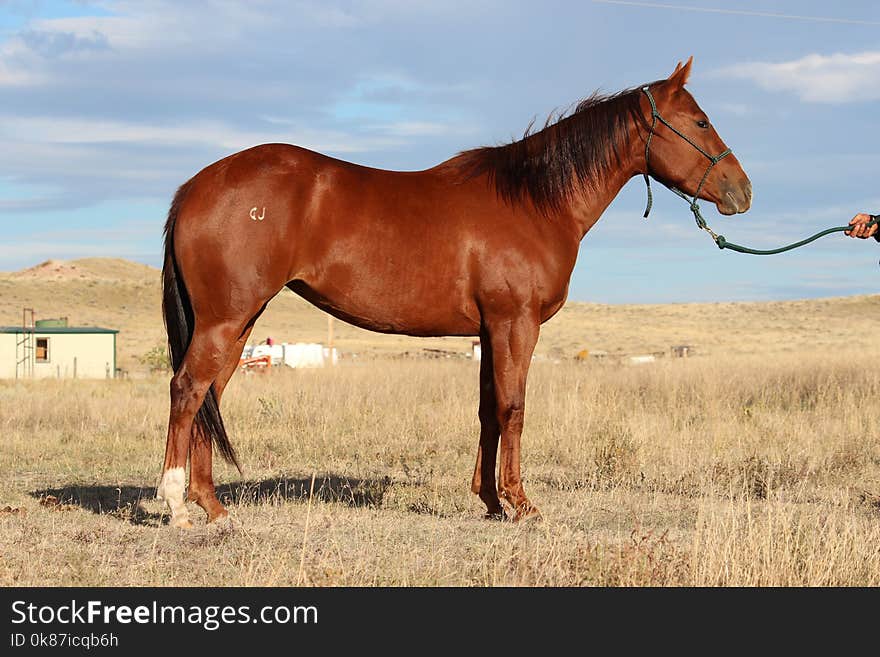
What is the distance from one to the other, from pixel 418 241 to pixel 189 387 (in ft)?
5.99

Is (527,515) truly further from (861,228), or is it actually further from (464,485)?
(861,228)

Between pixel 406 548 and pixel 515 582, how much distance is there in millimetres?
996

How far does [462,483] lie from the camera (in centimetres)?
830

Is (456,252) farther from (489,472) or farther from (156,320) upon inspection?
(156,320)

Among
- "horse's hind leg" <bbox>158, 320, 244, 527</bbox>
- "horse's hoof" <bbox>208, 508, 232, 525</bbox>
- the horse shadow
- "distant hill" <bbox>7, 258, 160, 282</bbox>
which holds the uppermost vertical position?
"distant hill" <bbox>7, 258, 160, 282</bbox>

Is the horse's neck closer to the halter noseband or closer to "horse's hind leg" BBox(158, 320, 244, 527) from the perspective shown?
the halter noseband

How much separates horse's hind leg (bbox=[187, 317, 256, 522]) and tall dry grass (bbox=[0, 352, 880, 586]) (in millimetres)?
305

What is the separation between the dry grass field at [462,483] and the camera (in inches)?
201

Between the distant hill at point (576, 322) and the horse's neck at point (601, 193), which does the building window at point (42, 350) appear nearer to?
the distant hill at point (576, 322)

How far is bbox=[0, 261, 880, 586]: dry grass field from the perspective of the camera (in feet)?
16.7

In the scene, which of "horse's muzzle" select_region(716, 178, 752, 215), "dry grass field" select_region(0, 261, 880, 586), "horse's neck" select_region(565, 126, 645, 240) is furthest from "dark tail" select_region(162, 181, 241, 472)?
"horse's muzzle" select_region(716, 178, 752, 215)

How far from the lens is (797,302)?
89938mm

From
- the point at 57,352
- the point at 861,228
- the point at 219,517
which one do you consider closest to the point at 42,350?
the point at 57,352
